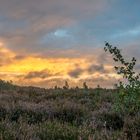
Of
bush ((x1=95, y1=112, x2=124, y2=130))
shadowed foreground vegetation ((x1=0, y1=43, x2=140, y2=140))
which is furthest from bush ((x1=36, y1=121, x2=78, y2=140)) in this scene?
bush ((x1=95, y1=112, x2=124, y2=130))

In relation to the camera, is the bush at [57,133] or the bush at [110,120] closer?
the bush at [57,133]

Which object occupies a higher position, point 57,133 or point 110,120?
point 110,120

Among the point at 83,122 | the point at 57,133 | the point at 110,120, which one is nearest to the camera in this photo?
the point at 57,133

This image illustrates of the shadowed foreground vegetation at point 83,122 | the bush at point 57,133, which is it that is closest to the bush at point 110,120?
the shadowed foreground vegetation at point 83,122

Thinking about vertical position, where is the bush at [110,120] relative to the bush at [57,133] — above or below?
above

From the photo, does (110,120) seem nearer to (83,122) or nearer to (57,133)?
(83,122)

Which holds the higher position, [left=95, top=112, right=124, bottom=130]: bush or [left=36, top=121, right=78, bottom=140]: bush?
[left=95, top=112, right=124, bottom=130]: bush

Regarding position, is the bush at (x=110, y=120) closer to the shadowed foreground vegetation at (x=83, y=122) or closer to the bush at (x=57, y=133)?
the shadowed foreground vegetation at (x=83, y=122)

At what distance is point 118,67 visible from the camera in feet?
29.9

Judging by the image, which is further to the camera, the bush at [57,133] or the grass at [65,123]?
the bush at [57,133]

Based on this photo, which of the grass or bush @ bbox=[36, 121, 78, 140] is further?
bush @ bbox=[36, 121, 78, 140]

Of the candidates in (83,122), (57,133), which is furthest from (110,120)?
(57,133)

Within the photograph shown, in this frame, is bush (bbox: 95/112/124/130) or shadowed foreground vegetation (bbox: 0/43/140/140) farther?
bush (bbox: 95/112/124/130)

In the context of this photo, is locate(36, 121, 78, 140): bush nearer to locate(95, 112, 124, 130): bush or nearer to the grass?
the grass
